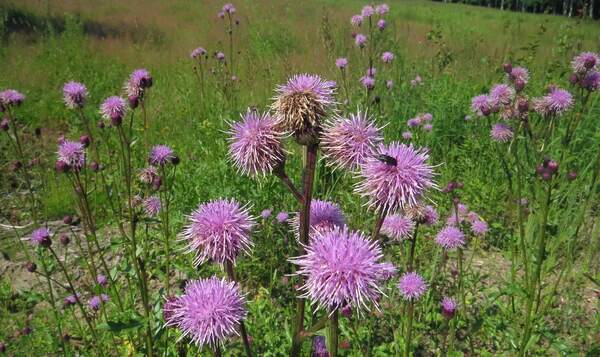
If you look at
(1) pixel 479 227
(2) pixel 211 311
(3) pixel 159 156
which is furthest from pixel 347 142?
(1) pixel 479 227

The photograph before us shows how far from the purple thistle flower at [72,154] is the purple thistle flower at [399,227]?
178cm

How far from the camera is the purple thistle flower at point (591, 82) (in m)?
2.54

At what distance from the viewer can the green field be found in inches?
103

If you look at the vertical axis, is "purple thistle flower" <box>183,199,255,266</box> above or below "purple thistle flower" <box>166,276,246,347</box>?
above

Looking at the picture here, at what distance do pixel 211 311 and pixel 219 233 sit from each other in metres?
0.25

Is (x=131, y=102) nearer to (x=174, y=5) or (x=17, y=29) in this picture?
(x=17, y=29)

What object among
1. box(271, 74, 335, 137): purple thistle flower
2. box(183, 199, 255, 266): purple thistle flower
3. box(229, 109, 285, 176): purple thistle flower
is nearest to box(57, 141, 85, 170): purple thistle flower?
box(183, 199, 255, 266): purple thistle flower

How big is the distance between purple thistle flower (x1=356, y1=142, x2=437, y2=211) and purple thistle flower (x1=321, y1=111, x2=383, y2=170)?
4cm

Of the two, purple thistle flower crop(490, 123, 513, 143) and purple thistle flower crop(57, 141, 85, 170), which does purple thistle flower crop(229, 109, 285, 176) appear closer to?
purple thistle flower crop(57, 141, 85, 170)

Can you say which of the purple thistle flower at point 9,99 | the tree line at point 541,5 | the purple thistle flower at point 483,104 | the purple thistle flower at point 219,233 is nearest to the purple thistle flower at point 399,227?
the purple thistle flower at point 483,104

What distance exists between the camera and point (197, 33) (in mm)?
10867

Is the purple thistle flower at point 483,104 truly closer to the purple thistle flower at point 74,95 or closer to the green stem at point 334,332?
the green stem at point 334,332

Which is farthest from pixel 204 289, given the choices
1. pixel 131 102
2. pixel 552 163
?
pixel 552 163

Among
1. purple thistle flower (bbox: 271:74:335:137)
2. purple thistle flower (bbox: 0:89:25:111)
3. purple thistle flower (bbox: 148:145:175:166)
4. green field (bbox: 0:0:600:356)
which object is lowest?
green field (bbox: 0:0:600:356)
